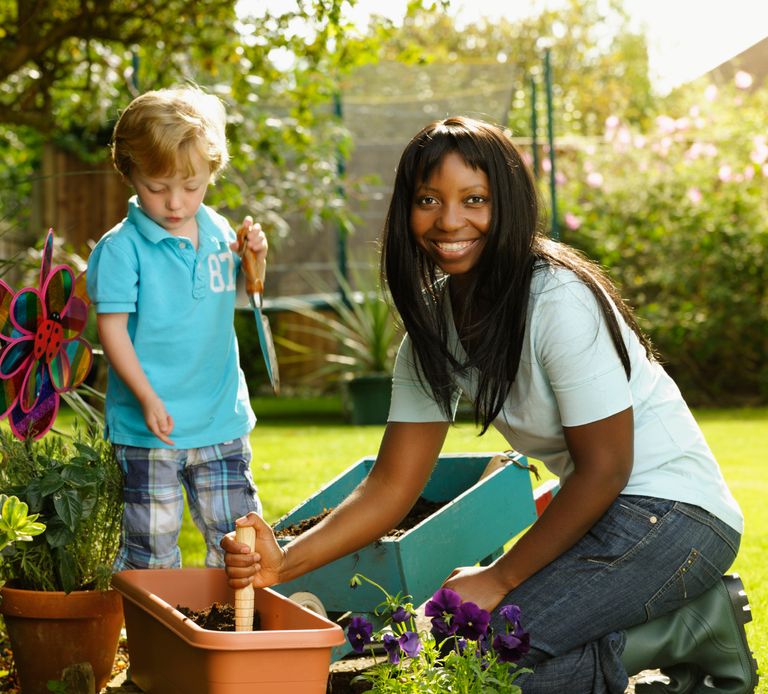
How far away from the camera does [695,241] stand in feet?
30.1

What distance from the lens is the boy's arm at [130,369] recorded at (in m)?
2.59

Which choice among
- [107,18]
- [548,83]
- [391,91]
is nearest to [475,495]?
[107,18]

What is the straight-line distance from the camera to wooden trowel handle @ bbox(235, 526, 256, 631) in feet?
6.58

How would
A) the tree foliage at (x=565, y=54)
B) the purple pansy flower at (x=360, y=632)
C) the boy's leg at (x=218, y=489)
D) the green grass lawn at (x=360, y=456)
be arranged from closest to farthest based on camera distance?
the purple pansy flower at (x=360, y=632), the boy's leg at (x=218, y=489), the green grass lawn at (x=360, y=456), the tree foliage at (x=565, y=54)

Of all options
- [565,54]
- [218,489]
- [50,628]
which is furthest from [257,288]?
[565,54]

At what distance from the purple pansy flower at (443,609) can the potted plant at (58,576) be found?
2.77 feet

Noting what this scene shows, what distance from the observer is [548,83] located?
9.02 meters

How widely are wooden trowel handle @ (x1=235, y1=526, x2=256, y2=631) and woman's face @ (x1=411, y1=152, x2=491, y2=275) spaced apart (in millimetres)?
652

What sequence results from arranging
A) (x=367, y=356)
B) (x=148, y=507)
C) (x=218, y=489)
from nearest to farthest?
(x=148, y=507) < (x=218, y=489) < (x=367, y=356)

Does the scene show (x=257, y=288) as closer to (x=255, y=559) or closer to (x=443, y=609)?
(x=255, y=559)

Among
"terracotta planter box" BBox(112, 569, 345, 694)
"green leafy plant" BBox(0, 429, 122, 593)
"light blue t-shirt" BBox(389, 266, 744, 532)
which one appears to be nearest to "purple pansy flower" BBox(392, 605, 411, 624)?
"terracotta planter box" BBox(112, 569, 345, 694)

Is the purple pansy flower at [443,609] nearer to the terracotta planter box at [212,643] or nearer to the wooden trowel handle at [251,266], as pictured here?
the terracotta planter box at [212,643]

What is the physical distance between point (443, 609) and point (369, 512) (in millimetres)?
358

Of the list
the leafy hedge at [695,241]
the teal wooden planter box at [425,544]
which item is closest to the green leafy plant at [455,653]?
the teal wooden planter box at [425,544]
